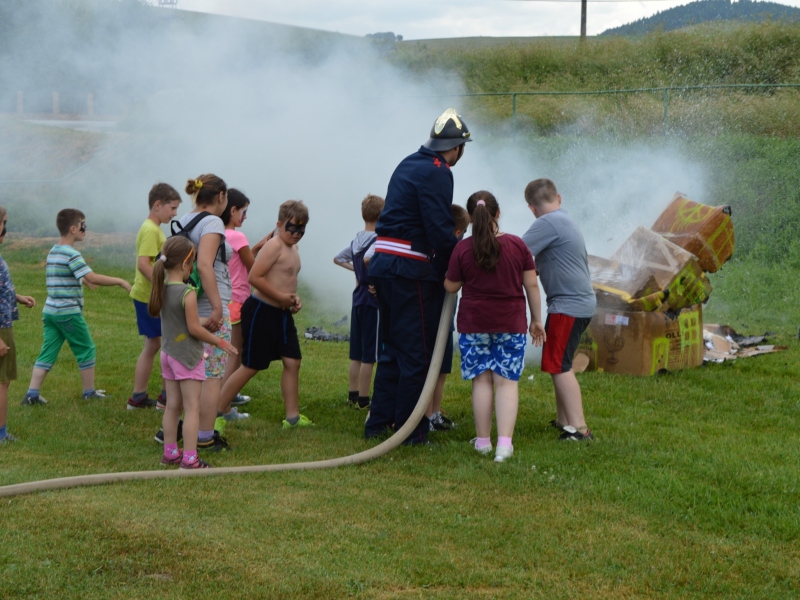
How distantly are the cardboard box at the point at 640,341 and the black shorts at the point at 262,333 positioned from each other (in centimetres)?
309

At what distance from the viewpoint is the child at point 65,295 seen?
6879 millimetres

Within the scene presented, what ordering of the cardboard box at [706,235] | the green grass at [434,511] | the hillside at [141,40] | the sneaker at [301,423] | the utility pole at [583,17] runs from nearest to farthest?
the green grass at [434,511], the sneaker at [301,423], the cardboard box at [706,235], the hillside at [141,40], the utility pole at [583,17]

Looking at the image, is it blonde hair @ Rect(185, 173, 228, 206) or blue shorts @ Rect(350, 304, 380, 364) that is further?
blue shorts @ Rect(350, 304, 380, 364)

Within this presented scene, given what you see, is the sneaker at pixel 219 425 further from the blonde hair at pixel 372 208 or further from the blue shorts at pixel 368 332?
the blonde hair at pixel 372 208


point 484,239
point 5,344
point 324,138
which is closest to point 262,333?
point 5,344

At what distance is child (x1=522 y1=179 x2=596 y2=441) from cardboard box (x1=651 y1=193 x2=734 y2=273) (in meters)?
2.70

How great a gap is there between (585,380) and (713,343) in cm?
222

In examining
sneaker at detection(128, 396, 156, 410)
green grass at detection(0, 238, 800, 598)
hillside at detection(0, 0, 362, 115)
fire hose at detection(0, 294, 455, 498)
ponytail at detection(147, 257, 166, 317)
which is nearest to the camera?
green grass at detection(0, 238, 800, 598)

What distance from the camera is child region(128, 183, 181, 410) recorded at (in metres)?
6.65

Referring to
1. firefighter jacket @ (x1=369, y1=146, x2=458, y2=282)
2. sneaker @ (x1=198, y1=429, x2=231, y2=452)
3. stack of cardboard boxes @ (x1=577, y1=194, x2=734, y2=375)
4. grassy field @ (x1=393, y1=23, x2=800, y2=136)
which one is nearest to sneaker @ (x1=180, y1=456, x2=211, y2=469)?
sneaker @ (x1=198, y1=429, x2=231, y2=452)

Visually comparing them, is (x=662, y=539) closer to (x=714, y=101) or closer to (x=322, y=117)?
(x=322, y=117)

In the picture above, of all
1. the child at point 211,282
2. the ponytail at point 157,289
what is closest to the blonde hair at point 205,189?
the child at point 211,282

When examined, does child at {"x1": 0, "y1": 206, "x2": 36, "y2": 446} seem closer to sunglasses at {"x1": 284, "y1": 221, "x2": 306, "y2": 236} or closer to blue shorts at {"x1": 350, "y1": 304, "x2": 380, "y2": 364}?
sunglasses at {"x1": 284, "y1": 221, "x2": 306, "y2": 236}

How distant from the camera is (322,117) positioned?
15.5 m
